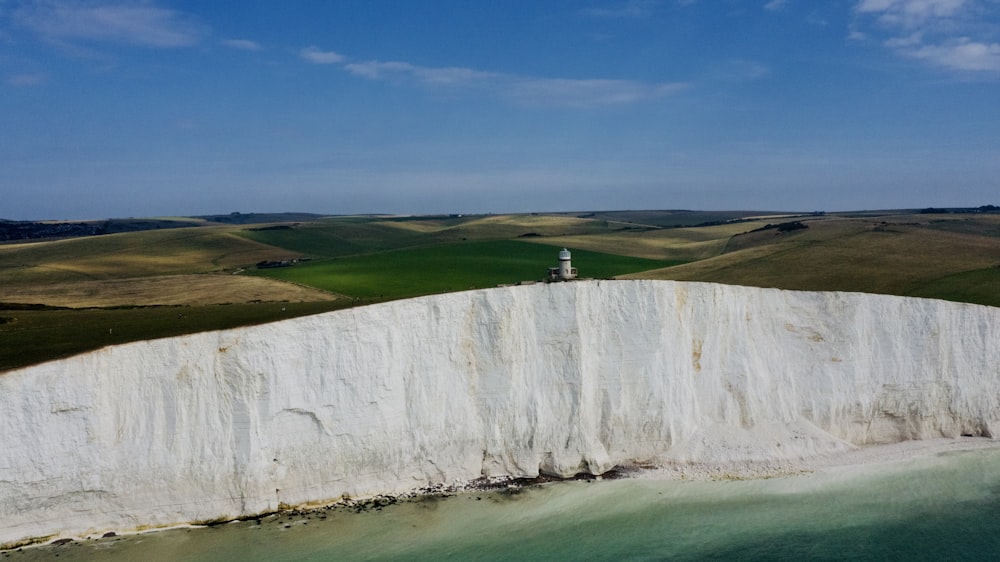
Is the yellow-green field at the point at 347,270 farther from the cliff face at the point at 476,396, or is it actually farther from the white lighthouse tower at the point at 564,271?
the white lighthouse tower at the point at 564,271

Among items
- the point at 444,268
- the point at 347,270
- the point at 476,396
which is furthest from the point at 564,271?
the point at 347,270

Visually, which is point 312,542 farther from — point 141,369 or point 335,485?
point 141,369

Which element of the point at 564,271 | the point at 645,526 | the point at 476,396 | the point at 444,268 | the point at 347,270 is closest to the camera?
the point at 645,526

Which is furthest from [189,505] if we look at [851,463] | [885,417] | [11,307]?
[885,417]

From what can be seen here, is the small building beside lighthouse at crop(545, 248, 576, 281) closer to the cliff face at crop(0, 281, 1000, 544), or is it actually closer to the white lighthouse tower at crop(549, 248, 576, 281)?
the white lighthouse tower at crop(549, 248, 576, 281)

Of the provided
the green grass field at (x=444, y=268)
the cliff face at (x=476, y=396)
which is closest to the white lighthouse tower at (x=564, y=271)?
the cliff face at (x=476, y=396)

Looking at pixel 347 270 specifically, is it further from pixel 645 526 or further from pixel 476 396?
pixel 645 526

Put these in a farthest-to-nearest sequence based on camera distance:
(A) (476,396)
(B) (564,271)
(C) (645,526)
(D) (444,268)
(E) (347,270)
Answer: (D) (444,268) → (E) (347,270) → (B) (564,271) → (A) (476,396) → (C) (645,526)
